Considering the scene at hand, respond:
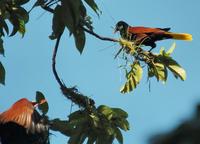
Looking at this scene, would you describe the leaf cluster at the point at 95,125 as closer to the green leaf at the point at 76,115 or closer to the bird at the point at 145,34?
the green leaf at the point at 76,115

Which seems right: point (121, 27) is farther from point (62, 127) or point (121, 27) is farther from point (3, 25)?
point (62, 127)

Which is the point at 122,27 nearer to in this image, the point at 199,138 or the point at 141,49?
the point at 141,49

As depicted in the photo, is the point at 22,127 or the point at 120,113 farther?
the point at 120,113

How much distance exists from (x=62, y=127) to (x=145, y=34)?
1129 mm

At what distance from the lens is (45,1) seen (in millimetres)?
3045

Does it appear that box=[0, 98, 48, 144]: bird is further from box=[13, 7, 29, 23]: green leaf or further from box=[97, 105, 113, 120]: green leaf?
box=[13, 7, 29, 23]: green leaf

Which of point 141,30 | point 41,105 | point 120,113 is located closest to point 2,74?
point 41,105

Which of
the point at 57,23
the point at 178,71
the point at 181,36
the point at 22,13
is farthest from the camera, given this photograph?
the point at 181,36

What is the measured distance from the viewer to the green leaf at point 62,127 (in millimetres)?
3098

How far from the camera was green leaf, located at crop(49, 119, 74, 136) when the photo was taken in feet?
10.2

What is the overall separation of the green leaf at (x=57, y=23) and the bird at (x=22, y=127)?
21.4 inches

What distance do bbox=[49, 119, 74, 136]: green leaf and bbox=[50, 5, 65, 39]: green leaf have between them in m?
0.58

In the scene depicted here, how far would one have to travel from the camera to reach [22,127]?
9.86 feet

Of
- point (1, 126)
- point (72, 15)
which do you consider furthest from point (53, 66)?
point (1, 126)
